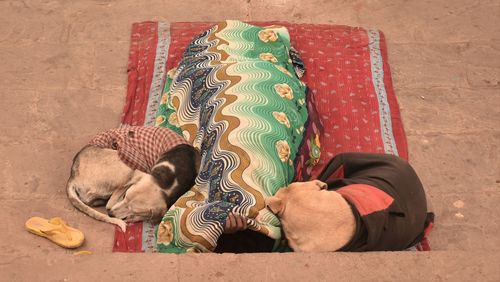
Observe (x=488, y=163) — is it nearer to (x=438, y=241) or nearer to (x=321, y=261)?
(x=438, y=241)

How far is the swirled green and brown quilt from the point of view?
3834 millimetres

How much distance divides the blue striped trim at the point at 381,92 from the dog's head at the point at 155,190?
4.43ft

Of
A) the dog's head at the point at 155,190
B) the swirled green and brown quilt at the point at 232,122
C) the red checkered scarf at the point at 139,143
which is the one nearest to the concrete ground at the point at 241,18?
the dog's head at the point at 155,190

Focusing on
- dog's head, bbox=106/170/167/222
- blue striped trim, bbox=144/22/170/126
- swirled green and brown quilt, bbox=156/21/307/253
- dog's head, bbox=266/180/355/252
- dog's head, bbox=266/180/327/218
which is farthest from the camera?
blue striped trim, bbox=144/22/170/126

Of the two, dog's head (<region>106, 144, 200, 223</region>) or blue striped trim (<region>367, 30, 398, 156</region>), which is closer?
dog's head (<region>106, 144, 200, 223</region>)

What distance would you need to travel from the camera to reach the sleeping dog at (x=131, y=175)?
13.6 ft

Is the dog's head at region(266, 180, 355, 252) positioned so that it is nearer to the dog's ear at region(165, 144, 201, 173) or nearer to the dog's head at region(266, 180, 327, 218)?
the dog's head at region(266, 180, 327, 218)

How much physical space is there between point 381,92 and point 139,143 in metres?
1.83

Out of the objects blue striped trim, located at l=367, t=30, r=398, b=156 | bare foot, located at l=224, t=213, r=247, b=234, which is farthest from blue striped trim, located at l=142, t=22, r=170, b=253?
blue striped trim, located at l=367, t=30, r=398, b=156

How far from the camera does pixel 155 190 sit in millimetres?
4137

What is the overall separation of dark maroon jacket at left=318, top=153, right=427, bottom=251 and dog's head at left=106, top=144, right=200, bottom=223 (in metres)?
0.77

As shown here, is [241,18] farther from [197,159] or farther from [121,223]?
[121,223]

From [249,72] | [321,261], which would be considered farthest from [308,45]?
[321,261]

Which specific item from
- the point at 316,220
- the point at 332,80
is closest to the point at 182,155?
the point at 316,220
